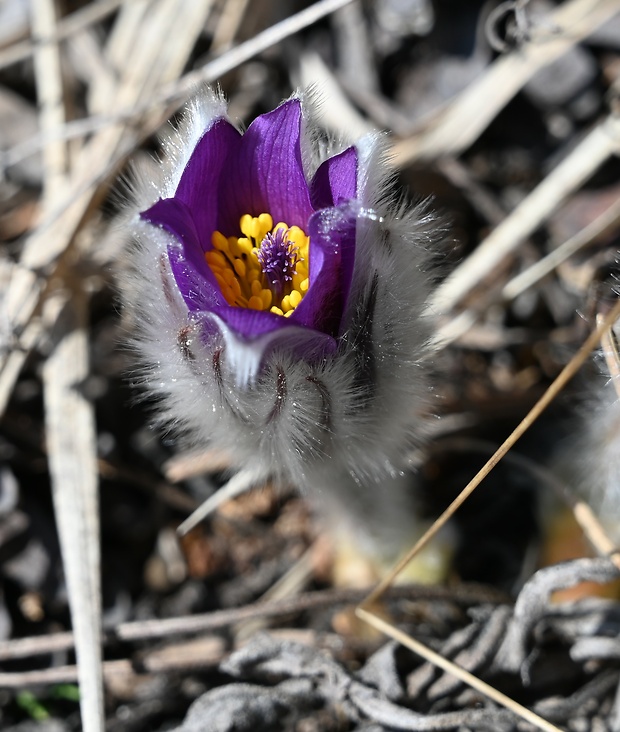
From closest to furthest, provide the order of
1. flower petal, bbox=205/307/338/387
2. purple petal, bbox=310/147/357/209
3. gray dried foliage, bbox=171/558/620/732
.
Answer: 1. flower petal, bbox=205/307/338/387
2. purple petal, bbox=310/147/357/209
3. gray dried foliage, bbox=171/558/620/732

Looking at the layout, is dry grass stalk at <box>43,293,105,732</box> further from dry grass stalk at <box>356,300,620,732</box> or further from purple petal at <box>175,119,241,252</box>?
purple petal at <box>175,119,241,252</box>

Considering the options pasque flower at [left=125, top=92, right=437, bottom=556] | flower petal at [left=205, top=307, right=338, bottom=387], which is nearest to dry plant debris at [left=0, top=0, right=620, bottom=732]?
pasque flower at [left=125, top=92, right=437, bottom=556]

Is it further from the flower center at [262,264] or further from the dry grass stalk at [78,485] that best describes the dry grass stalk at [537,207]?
the dry grass stalk at [78,485]

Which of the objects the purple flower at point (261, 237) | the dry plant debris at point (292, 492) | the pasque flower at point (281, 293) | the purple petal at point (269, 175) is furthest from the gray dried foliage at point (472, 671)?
the purple petal at point (269, 175)

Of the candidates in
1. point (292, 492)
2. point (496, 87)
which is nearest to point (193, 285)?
point (292, 492)

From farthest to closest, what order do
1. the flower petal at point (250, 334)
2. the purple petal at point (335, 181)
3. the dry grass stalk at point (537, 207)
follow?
the dry grass stalk at point (537, 207), the purple petal at point (335, 181), the flower petal at point (250, 334)
